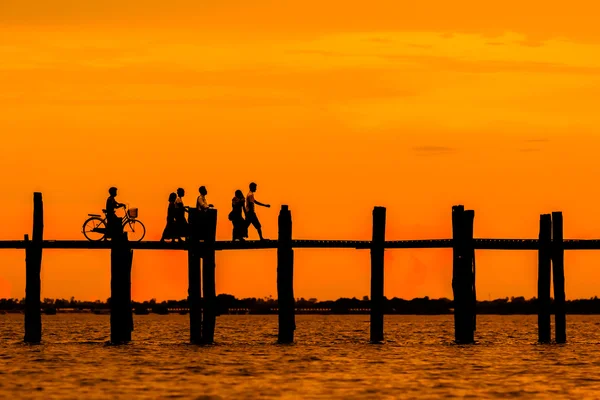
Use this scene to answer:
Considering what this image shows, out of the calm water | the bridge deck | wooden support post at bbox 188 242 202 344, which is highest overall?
the bridge deck

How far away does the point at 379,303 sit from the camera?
41.6 metres

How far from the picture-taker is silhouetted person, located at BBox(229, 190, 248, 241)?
38719 millimetres

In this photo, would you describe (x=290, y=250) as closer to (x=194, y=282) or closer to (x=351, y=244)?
(x=351, y=244)

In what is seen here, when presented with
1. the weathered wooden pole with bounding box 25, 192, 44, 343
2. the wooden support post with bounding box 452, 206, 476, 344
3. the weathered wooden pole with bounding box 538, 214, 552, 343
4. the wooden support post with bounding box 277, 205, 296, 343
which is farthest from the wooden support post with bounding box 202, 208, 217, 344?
the weathered wooden pole with bounding box 538, 214, 552, 343

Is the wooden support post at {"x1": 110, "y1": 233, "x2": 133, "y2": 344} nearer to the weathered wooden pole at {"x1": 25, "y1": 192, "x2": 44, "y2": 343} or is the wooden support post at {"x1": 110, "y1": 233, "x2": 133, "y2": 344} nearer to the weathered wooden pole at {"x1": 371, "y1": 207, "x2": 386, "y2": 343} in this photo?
the weathered wooden pole at {"x1": 25, "y1": 192, "x2": 44, "y2": 343}

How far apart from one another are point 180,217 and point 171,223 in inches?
11.6

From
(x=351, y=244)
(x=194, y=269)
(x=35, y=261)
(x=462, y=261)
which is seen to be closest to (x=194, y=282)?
(x=194, y=269)

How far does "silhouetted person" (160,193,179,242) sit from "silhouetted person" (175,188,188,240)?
82mm

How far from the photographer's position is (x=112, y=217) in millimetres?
39656

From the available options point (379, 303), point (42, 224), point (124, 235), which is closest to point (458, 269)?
point (379, 303)

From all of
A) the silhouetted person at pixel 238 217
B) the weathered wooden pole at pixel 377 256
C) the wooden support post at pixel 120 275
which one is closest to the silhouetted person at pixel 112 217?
the wooden support post at pixel 120 275

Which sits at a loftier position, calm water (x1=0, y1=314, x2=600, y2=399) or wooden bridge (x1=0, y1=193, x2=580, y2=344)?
wooden bridge (x1=0, y1=193, x2=580, y2=344)

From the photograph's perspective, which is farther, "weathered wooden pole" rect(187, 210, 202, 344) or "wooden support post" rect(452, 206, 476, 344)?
"weathered wooden pole" rect(187, 210, 202, 344)

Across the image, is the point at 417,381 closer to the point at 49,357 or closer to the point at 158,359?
the point at 158,359
